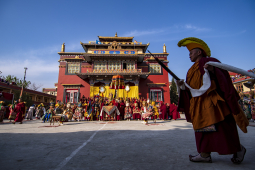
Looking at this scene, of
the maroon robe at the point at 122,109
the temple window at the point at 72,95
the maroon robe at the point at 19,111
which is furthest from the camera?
the temple window at the point at 72,95

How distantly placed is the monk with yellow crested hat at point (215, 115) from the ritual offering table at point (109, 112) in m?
10.4

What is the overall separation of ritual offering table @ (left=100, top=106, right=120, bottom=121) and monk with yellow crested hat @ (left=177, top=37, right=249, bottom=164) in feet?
34.2

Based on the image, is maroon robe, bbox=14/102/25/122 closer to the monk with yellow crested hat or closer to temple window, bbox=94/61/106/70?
the monk with yellow crested hat

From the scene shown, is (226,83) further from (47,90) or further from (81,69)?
(47,90)

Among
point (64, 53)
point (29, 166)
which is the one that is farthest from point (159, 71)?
point (29, 166)

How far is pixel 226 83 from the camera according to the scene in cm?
220

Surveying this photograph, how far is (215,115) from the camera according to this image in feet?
7.16

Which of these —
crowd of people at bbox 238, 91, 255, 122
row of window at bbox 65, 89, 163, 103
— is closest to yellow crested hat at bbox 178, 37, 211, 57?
crowd of people at bbox 238, 91, 255, 122

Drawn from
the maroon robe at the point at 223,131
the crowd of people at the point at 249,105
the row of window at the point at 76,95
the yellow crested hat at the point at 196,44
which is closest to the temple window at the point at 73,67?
the row of window at the point at 76,95

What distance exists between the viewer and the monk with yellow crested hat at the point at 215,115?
6.82 feet

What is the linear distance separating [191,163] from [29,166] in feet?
7.36

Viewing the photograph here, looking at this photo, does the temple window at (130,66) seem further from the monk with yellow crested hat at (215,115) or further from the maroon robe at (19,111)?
the monk with yellow crested hat at (215,115)

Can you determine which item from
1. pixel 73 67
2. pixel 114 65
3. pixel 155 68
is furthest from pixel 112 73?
pixel 155 68

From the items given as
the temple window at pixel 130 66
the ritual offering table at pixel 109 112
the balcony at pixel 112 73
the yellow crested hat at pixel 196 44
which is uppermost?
the temple window at pixel 130 66
